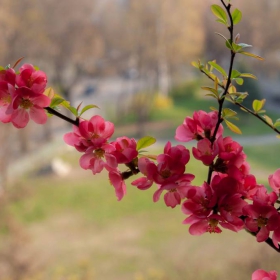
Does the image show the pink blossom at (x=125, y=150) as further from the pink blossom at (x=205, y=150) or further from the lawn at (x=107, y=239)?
the lawn at (x=107, y=239)

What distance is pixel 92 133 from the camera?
10.8 inches

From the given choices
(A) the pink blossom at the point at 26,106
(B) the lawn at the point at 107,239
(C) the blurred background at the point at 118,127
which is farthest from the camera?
(C) the blurred background at the point at 118,127

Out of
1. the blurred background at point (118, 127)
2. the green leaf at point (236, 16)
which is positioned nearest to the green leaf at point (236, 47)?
the green leaf at point (236, 16)

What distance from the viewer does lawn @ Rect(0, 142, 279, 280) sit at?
2.19 metres

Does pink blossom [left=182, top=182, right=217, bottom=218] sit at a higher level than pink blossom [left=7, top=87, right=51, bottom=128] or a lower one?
lower

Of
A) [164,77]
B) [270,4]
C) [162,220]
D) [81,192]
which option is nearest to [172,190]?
[162,220]

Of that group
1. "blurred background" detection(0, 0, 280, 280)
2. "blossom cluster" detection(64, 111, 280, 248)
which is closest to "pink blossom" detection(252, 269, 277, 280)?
"blossom cluster" detection(64, 111, 280, 248)

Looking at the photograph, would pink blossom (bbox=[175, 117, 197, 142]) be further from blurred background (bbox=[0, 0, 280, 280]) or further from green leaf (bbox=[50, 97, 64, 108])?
blurred background (bbox=[0, 0, 280, 280])

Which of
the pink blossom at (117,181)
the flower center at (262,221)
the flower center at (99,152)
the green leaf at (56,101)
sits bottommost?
the flower center at (262,221)

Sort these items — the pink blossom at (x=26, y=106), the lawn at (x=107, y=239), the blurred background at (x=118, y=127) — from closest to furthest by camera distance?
the pink blossom at (x=26, y=106) → the lawn at (x=107, y=239) → the blurred background at (x=118, y=127)

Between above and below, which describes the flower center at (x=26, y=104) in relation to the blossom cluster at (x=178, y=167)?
above

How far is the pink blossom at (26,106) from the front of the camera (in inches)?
9.8

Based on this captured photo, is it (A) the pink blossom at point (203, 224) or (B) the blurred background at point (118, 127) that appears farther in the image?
(B) the blurred background at point (118, 127)

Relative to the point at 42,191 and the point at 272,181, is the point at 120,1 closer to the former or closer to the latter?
the point at 42,191
